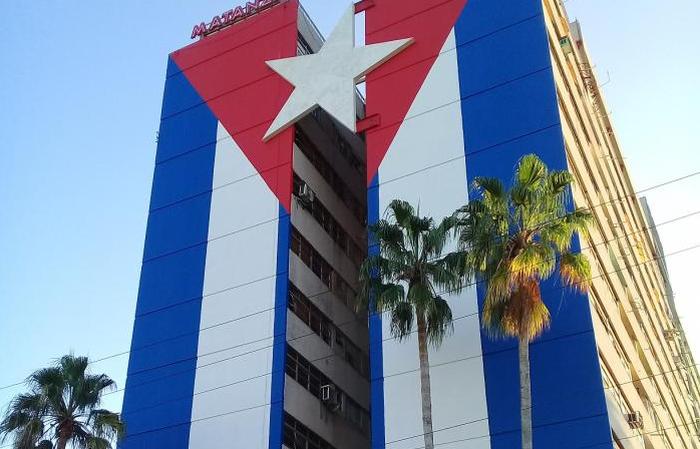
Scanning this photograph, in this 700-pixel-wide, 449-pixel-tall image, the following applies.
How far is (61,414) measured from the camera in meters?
36.8

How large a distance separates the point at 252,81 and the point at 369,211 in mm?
12567

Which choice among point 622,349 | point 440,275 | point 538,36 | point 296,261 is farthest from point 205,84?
point 622,349

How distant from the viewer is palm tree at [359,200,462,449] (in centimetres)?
3247

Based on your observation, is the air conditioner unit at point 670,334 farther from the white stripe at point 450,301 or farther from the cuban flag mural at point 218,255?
the cuban flag mural at point 218,255

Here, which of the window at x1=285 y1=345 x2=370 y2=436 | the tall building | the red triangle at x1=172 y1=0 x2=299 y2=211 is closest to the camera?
the tall building

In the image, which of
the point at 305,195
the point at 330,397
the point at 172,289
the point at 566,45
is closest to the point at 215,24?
the point at 305,195

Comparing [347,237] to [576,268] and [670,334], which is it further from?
[670,334]

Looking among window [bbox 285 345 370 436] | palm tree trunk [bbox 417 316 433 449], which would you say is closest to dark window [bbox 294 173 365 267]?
window [bbox 285 345 370 436]

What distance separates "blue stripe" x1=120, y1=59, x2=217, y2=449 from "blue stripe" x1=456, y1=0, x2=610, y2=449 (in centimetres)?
1558

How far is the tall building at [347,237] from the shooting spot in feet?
116

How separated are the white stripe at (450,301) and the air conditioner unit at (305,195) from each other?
528 cm

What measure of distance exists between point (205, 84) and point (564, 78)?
69.5 feet

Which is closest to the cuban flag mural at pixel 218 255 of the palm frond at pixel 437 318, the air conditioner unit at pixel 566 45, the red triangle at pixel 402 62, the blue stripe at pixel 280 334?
the blue stripe at pixel 280 334

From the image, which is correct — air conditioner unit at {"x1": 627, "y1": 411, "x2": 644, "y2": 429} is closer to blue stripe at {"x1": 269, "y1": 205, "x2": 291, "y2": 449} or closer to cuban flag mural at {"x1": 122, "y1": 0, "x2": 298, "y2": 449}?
blue stripe at {"x1": 269, "y1": 205, "x2": 291, "y2": 449}
